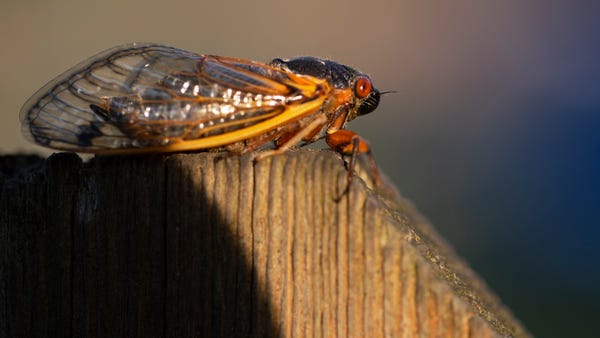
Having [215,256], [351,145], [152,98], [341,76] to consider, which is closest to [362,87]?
[341,76]

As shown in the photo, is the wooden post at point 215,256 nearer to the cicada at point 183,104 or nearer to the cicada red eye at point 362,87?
the cicada at point 183,104

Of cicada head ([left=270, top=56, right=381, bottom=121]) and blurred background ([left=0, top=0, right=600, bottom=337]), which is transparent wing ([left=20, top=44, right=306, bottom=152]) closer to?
cicada head ([left=270, top=56, right=381, bottom=121])

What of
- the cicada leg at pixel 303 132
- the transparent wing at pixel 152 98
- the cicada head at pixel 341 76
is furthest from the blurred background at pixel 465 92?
the transparent wing at pixel 152 98

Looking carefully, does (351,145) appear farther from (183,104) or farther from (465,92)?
(465,92)

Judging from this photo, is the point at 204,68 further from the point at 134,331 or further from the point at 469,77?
the point at 469,77

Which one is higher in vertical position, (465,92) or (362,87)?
(362,87)

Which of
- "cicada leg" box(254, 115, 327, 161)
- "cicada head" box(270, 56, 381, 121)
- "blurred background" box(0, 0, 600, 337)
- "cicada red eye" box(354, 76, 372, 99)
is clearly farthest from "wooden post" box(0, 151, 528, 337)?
"blurred background" box(0, 0, 600, 337)
